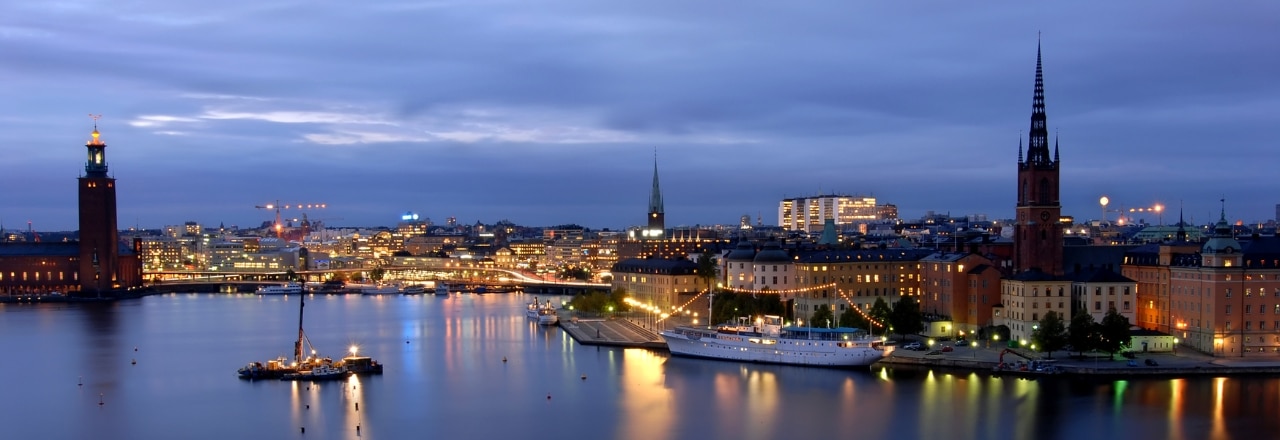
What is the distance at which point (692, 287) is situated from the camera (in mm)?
43594

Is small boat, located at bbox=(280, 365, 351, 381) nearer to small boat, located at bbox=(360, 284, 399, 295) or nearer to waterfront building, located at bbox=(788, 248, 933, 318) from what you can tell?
waterfront building, located at bbox=(788, 248, 933, 318)

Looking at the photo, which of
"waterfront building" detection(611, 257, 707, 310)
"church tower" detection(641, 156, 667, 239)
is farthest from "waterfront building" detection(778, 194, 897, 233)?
"waterfront building" detection(611, 257, 707, 310)

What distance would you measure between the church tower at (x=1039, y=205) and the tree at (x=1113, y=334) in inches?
204

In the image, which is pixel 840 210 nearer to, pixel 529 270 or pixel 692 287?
pixel 529 270

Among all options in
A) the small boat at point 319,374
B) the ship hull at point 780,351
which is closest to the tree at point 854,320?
the ship hull at point 780,351

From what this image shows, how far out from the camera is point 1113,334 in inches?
1086

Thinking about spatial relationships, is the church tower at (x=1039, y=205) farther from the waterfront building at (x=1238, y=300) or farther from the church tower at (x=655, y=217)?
the church tower at (x=655, y=217)

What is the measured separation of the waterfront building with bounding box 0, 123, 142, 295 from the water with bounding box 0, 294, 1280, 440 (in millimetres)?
25512

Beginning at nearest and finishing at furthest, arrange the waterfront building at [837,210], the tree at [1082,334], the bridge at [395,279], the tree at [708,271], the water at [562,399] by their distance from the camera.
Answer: the water at [562,399], the tree at [1082,334], the tree at [708,271], the bridge at [395,279], the waterfront building at [837,210]

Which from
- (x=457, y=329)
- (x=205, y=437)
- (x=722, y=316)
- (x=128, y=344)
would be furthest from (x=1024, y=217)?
(x=128, y=344)

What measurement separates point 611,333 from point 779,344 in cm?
837

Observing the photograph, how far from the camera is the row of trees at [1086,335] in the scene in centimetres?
2740

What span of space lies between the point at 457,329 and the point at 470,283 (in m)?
32.0

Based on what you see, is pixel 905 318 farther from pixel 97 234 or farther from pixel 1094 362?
pixel 97 234
